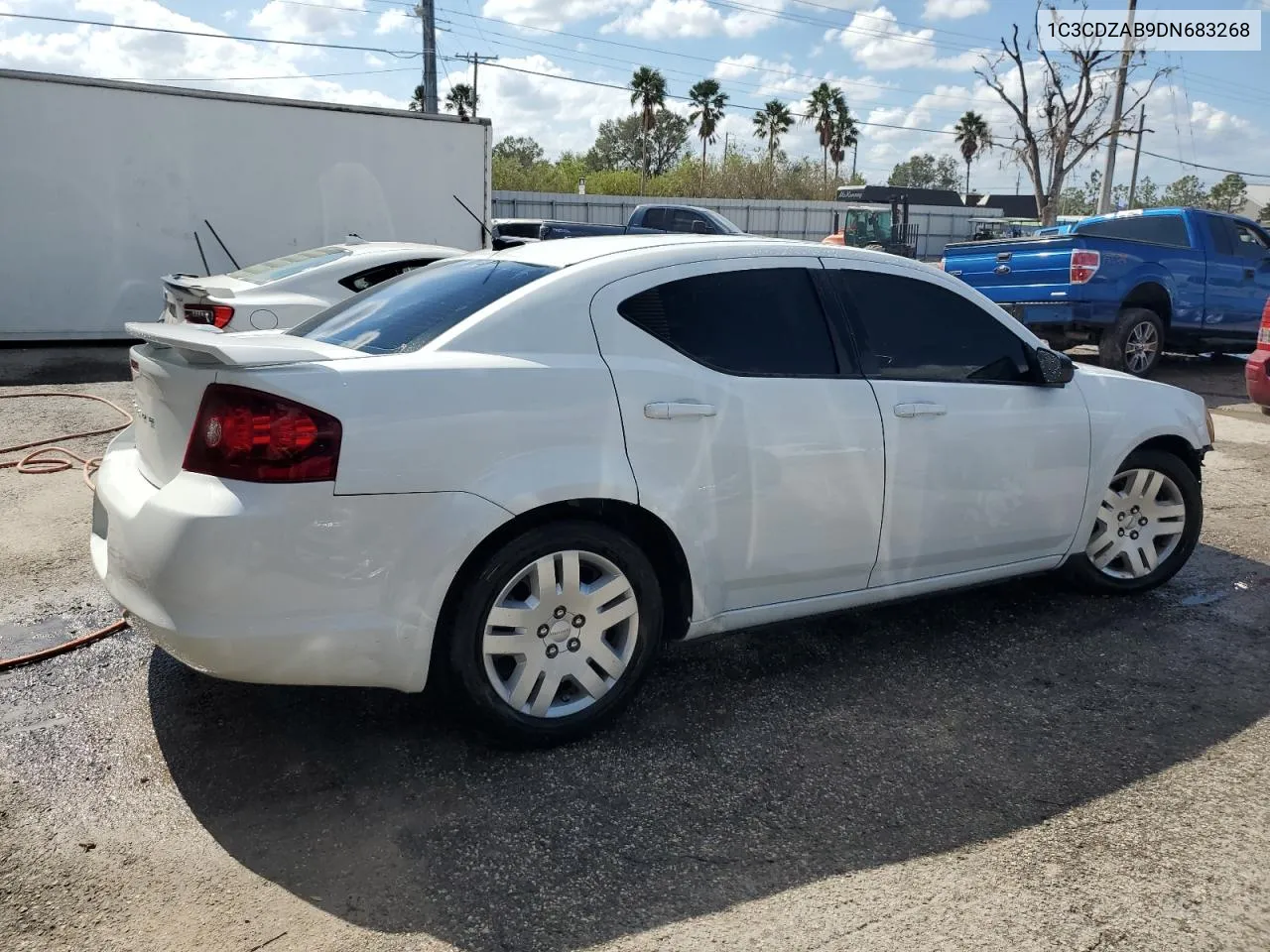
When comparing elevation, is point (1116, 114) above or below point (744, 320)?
above

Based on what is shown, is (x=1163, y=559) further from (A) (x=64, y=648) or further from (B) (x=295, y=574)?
(A) (x=64, y=648)

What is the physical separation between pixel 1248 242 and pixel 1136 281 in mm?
2472

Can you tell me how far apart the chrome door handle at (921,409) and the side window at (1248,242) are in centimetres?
1086

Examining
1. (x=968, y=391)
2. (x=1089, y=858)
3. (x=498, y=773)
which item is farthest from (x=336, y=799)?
(x=968, y=391)

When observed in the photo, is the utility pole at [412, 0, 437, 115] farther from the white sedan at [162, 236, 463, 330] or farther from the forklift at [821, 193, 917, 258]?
the white sedan at [162, 236, 463, 330]

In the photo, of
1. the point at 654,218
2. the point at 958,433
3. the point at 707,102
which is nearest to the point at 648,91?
the point at 707,102

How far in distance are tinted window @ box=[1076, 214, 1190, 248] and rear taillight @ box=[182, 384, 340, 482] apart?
11.6m

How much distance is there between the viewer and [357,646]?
9.48 feet

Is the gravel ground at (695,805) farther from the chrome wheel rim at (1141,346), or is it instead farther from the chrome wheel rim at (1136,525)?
the chrome wheel rim at (1141,346)

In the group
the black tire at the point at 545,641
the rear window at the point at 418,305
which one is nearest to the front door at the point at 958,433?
the black tire at the point at 545,641

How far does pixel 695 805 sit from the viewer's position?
299 centimetres

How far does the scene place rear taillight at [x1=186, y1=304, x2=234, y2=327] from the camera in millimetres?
7332

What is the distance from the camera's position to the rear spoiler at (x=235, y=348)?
9.39ft

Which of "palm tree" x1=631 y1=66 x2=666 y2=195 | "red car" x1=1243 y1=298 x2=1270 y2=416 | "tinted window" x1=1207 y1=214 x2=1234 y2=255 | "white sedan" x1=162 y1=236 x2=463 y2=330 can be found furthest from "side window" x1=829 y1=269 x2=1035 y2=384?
"palm tree" x1=631 y1=66 x2=666 y2=195
